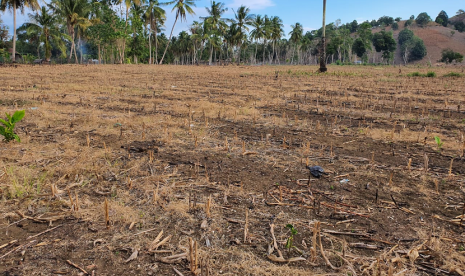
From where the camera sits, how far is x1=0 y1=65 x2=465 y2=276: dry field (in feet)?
7.40

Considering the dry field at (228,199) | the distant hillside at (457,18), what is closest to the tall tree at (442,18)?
the distant hillside at (457,18)

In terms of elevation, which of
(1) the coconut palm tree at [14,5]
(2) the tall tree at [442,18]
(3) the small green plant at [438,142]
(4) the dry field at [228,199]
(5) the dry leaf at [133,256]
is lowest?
(5) the dry leaf at [133,256]

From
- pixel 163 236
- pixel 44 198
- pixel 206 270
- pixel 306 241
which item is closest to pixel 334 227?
pixel 306 241

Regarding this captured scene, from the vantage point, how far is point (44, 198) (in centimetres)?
308

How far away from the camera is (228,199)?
315cm

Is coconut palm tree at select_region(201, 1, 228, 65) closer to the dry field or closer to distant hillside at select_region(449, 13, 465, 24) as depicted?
the dry field

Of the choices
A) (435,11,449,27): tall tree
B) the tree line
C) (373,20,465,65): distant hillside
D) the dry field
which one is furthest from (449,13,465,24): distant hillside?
the dry field

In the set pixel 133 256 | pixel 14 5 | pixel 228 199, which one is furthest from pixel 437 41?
pixel 133 256

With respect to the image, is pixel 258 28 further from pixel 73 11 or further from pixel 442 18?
pixel 442 18

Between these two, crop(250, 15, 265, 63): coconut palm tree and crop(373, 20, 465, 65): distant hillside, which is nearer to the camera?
crop(250, 15, 265, 63): coconut palm tree

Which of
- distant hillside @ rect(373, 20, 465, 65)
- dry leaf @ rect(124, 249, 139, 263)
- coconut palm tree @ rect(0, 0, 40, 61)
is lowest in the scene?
dry leaf @ rect(124, 249, 139, 263)

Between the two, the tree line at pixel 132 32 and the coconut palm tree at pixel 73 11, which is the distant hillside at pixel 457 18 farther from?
the coconut palm tree at pixel 73 11

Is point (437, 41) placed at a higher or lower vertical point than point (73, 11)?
higher

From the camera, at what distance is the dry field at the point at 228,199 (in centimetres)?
226
